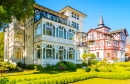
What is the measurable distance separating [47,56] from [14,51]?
802 centimetres

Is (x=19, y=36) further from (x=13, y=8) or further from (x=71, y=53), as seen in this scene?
(x=71, y=53)

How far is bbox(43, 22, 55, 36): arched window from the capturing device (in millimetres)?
16641

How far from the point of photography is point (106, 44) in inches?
1371

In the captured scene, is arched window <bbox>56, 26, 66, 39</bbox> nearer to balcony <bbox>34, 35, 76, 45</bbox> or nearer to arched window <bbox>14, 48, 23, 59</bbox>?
balcony <bbox>34, 35, 76, 45</bbox>

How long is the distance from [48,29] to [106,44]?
988 inches

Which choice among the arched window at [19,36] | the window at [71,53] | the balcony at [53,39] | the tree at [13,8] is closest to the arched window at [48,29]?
the balcony at [53,39]

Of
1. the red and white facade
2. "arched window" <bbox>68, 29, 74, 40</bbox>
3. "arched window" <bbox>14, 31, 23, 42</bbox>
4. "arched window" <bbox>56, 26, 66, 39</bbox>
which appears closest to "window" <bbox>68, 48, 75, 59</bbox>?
"arched window" <bbox>68, 29, 74, 40</bbox>

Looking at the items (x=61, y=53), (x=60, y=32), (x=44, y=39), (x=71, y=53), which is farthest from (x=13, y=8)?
(x=71, y=53)

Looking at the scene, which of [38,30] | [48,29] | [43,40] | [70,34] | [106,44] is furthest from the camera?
[106,44]

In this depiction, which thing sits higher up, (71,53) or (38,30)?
(38,30)

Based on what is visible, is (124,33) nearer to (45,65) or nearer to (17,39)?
(45,65)

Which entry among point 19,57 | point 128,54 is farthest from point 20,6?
point 128,54

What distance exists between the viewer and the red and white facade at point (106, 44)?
3394 cm

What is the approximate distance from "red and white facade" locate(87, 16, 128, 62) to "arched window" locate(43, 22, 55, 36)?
21.4 meters
